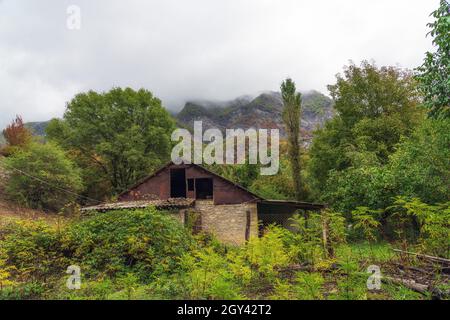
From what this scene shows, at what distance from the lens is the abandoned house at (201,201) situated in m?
18.6

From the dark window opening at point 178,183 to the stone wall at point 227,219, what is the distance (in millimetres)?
1846

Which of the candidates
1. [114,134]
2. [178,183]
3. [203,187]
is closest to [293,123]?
[203,187]

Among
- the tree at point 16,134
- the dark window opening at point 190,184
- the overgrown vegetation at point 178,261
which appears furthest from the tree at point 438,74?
the tree at point 16,134

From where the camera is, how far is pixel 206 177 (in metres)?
20.3

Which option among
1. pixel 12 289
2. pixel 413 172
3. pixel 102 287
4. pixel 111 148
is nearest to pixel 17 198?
pixel 111 148

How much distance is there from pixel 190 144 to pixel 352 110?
16.1 m

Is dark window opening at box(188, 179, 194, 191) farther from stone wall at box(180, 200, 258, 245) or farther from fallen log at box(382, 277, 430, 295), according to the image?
fallen log at box(382, 277, 430, 295)

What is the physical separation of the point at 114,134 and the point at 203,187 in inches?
414

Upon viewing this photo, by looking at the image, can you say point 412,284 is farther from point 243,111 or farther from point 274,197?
point 243,111

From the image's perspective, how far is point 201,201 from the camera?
2012 centimetres

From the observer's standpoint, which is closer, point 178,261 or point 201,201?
point 178,261

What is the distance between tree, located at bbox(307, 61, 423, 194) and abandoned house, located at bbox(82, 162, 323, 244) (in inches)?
308

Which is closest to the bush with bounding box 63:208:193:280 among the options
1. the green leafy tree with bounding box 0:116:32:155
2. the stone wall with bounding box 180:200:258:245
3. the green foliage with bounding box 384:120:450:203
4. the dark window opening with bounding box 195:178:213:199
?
the stone wall with bounding box 180:200:258:245

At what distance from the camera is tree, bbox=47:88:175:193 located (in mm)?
28141
